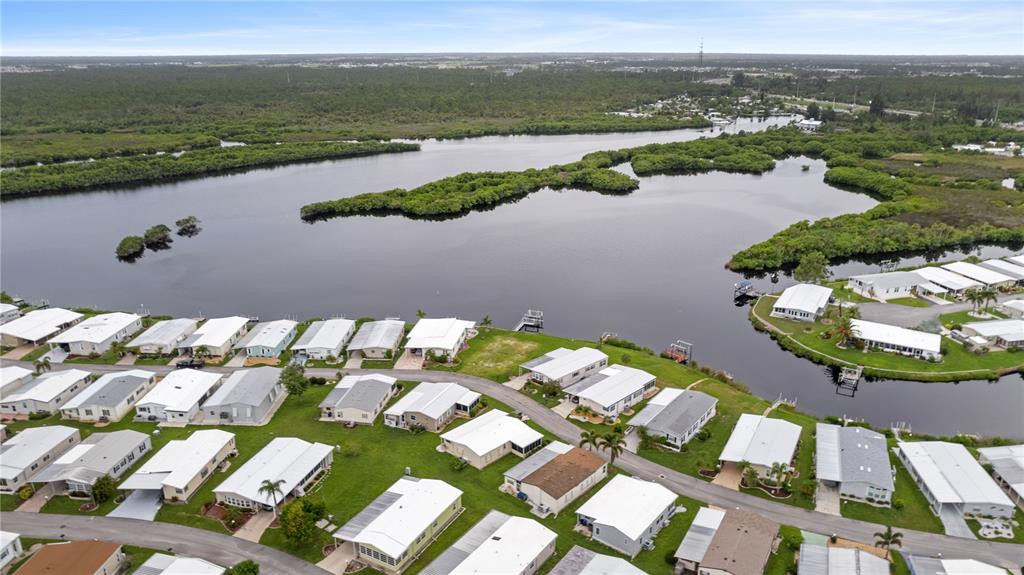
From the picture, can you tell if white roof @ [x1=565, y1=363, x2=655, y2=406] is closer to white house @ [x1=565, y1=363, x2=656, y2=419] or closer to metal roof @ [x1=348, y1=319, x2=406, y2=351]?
white house @ [x1=565, y1=363, x2=656, y2=419]

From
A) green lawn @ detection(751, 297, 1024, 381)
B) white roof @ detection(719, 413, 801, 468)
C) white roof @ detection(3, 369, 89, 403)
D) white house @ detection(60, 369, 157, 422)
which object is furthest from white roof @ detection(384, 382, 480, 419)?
green lawn @ detection(751, 297, 1024, 381)

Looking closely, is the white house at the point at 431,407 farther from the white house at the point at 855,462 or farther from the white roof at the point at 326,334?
the white house at the point at 855,462

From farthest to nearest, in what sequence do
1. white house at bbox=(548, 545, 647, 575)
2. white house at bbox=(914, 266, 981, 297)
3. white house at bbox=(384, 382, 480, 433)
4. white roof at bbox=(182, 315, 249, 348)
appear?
white house at bbox=(914, 266, 981, 297)
white roof at bbox=(182, 315, 249, 348)
white house at bbox=(384, 382, 480, 433)
white house at bbox=(548, 545, 647, 575)

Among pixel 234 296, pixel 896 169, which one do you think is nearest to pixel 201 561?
pixel 234 296

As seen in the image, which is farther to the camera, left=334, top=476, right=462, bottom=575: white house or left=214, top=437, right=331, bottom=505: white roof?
left=214, top=437, right=331, bottom=505: white roof

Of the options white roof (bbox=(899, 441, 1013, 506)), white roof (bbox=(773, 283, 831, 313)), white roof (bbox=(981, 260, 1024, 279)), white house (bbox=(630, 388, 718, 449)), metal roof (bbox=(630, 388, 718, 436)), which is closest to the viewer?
white roof (bbox=(899, 441, 1013, 506))

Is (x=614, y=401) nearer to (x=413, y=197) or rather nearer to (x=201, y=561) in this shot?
(x=201, y=561)

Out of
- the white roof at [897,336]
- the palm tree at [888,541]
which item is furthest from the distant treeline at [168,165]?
the palm tree at [888,541]

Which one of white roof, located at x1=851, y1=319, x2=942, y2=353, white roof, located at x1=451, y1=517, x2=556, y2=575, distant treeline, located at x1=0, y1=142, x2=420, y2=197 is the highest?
distant treeline, located at x1=0, y1=142, x2=420, y2=197
